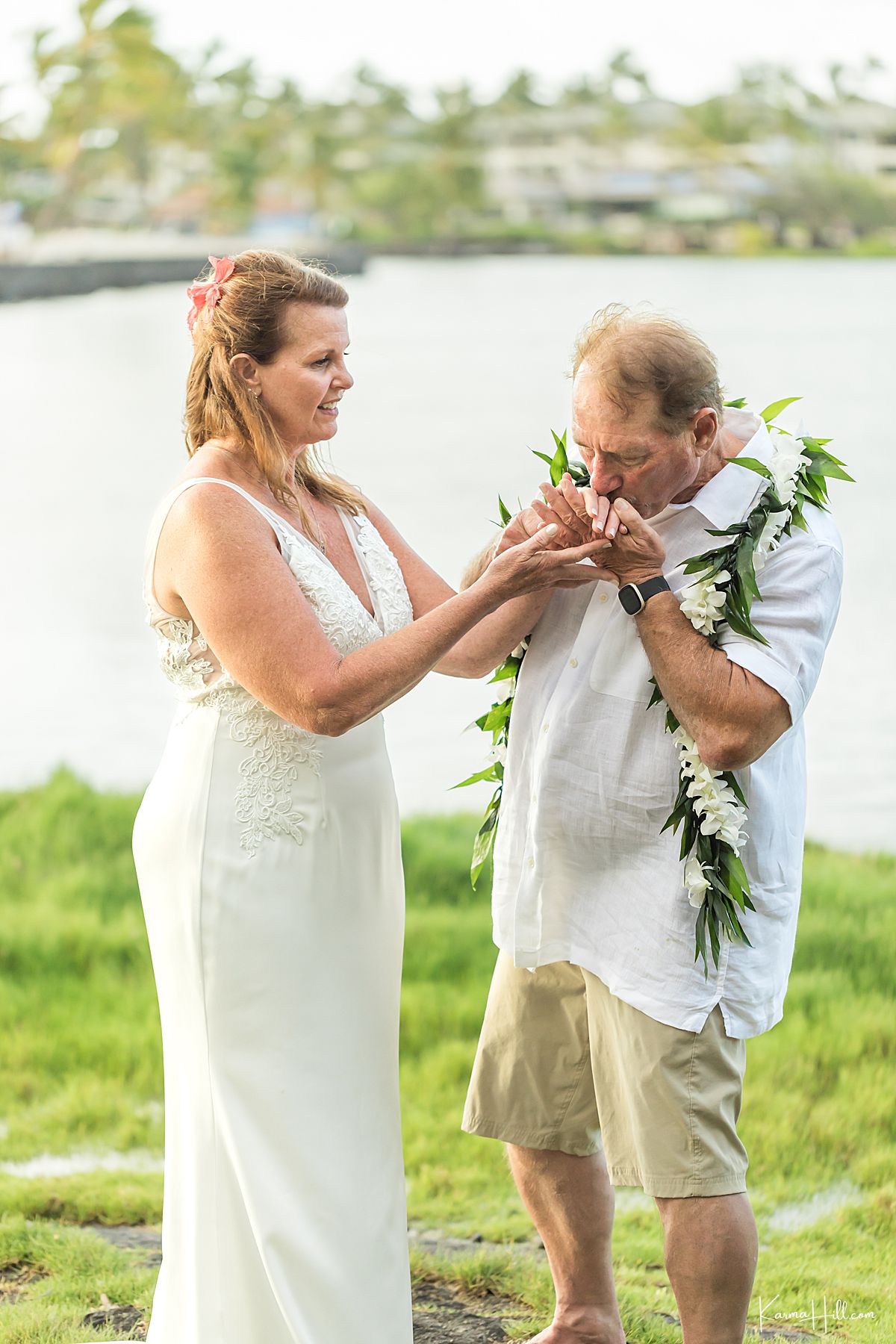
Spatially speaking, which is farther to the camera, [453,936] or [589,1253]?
[453,936]

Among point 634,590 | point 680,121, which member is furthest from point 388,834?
point 680,121

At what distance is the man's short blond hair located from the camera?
86.3 inches

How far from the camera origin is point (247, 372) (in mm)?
2338

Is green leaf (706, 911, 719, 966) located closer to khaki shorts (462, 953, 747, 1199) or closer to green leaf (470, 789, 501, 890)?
khaki shorts (462, 953, 747, 1199)

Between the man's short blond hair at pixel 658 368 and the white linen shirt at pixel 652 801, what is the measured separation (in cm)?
15

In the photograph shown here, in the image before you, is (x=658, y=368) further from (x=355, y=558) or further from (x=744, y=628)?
(x=355, y=558)

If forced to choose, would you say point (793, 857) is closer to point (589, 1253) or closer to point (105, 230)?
point (589, 1253)

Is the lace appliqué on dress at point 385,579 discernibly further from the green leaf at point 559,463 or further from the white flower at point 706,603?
the white flower at point 706,603

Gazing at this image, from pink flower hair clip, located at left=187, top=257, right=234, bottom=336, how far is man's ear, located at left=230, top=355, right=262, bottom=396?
0.34ft

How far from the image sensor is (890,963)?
4602 mm

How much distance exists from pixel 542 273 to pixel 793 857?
2026 centimetres

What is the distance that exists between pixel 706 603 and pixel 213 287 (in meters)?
0.95

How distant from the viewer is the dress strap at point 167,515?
2.28 metres

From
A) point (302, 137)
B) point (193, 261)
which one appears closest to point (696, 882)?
point (193, 261)
